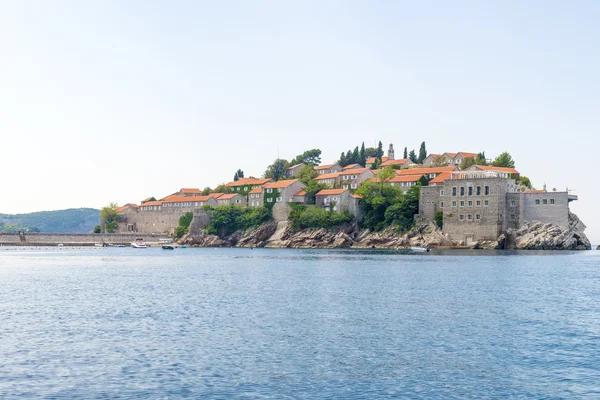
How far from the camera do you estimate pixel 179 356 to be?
903 inches

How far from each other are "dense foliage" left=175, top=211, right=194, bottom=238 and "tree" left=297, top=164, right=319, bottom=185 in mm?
22944

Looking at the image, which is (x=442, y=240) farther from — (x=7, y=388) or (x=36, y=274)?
(x=7, y=388)

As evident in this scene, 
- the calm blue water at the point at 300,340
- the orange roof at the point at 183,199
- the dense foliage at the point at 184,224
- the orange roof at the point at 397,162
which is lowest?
the calm blue water at the point at 300,340

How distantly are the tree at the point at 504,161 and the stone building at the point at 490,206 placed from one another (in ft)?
44.7

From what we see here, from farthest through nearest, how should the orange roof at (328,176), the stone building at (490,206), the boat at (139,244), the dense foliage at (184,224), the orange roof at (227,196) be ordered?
the orange roof at (227,196) → the dense foliage at (184,224) → the orange roof at (328,176) → the boat at (139,244) → the stone building at (490,206)

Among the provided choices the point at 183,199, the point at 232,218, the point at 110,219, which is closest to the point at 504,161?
the point at 232,218

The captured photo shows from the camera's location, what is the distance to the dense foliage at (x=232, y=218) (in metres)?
131

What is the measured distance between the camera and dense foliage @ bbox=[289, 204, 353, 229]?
119625 mm

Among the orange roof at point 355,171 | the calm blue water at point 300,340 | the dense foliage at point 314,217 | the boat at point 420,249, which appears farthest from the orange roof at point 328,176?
the calm blue water at point 300,340

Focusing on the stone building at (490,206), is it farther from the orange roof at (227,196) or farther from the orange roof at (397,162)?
the orange roof at (227,196)

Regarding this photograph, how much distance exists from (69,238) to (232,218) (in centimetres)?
3337

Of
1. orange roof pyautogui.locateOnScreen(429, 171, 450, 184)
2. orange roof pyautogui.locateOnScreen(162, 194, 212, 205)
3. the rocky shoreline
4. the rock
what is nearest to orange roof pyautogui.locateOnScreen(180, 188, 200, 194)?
orange roof pyautogui.locateOnScreen(162, 194, 212, 205)

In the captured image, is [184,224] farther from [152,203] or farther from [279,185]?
[279,185]

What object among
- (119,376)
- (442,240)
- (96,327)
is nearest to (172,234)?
(442,240)
